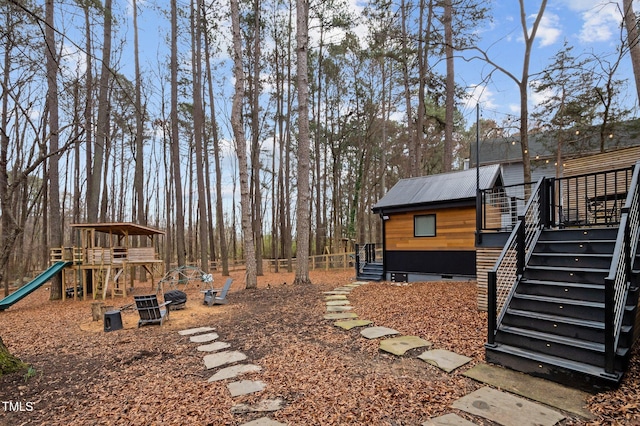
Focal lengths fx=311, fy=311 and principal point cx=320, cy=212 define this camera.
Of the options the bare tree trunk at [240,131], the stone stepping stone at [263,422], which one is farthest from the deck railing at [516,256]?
the bare tree trunk at [240,131]

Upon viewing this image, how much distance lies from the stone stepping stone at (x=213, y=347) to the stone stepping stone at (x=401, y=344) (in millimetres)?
2376

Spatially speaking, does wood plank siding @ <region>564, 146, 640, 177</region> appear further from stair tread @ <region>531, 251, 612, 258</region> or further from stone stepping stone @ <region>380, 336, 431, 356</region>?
stone stepping stone @ <region>380, 336, 431, 356</region>

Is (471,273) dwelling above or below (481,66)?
below

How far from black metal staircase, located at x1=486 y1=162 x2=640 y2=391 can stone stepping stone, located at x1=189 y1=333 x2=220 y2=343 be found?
13.6 ft

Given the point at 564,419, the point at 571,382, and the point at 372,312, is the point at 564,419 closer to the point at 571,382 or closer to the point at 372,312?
the point at 571,382

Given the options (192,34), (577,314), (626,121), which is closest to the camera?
(577,314)

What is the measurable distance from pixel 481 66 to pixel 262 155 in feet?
57.1

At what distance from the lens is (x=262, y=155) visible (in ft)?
77.1

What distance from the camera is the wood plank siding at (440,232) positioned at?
9312mm

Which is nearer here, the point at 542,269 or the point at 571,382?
the point at 571,382

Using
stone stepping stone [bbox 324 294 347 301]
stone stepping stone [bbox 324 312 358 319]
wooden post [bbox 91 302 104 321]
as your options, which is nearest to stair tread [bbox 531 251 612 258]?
stone stepping stone [bbox 324 312 358 319]

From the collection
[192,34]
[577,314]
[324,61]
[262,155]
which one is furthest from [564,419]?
[262,155]

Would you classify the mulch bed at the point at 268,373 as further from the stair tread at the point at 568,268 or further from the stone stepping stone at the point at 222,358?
the stair tread at the point at 568,268

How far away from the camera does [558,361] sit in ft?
10.5
